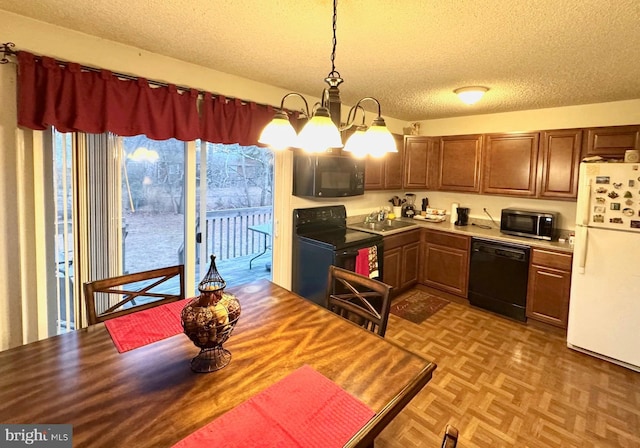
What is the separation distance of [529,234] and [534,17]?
249 cm

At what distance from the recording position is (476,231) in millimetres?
3777

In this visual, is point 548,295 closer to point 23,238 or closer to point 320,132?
point 320,132

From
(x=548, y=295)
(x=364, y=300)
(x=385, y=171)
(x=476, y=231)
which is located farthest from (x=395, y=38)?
(x=548, y=295)

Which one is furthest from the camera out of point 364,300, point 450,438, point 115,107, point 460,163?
point 460,163

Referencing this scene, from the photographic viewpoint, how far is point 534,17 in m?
1.61

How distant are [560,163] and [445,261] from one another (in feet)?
5.12

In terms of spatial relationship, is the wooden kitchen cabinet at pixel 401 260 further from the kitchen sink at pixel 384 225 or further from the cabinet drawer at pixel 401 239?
the kitchen sink at pixel 384 225

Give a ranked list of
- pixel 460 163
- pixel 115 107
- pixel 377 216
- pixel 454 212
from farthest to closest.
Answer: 1. pixel 377 216
2. pixel 454 212
3. pixel 460 163
4. pixel 115 107

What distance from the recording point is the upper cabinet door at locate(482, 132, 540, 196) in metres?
3.47

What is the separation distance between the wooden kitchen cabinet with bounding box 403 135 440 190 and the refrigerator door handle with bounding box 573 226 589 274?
175 cm

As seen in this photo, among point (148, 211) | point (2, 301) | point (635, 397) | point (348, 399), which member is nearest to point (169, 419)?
point (348, 399)

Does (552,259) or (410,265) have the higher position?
(552,259)

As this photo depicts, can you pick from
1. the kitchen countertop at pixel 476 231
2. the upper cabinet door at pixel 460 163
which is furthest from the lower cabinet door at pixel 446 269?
the upper cabinet door at pixel 460 163

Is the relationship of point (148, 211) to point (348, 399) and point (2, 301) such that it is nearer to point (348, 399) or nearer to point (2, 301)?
point (2, 301)
